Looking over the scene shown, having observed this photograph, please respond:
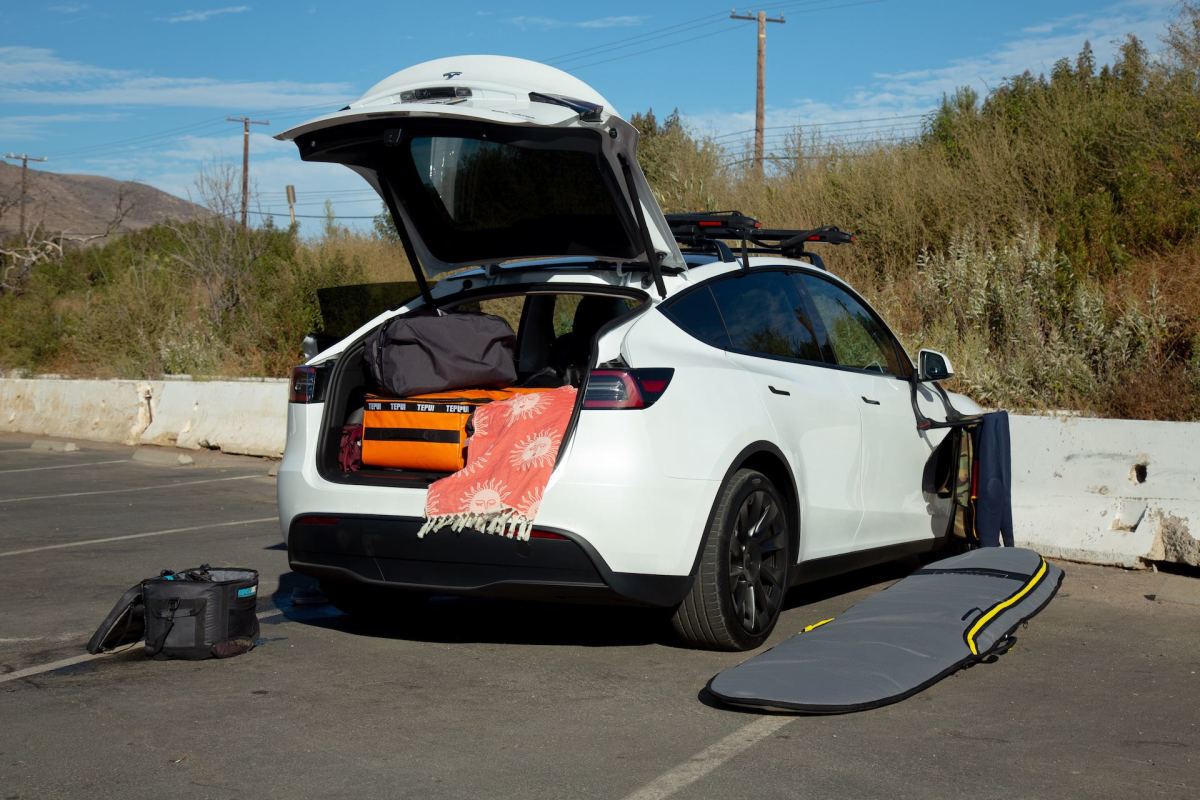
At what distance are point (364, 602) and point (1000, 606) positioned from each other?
307 cm

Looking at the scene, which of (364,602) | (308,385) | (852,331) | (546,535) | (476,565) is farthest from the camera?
(852,331)

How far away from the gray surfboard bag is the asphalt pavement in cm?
9

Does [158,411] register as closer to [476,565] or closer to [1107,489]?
[1107,489]

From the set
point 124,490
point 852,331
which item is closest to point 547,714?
point 852,331

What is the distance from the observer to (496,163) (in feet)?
20.7

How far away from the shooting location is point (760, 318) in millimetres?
6469

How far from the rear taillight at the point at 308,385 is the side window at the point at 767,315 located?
191 centimetres

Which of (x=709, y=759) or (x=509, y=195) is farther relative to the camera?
(x=509, y=195)

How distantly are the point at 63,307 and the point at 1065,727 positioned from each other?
2686 cm

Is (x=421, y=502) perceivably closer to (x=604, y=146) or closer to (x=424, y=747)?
(x=424, y=747)

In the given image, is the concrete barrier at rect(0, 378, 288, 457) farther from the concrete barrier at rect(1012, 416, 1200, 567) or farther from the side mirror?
the side mirror

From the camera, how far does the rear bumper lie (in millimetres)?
5387

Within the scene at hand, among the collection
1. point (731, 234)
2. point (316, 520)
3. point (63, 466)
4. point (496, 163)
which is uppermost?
point (496, 163)

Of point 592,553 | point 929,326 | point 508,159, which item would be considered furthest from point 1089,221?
point 592,553
